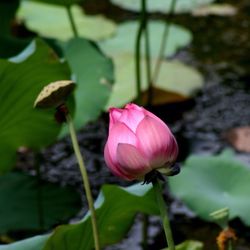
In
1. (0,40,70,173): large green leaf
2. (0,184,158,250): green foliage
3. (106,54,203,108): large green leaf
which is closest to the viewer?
(0,184,158,250): green foliage

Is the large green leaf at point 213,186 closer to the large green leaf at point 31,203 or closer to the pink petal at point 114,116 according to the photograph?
the large green leaf at point 31,203

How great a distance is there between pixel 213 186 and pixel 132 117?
0.61 metres

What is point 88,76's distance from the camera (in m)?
1.68

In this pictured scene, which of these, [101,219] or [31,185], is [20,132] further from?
[101,219]

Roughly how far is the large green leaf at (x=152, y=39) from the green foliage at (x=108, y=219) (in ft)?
3.97

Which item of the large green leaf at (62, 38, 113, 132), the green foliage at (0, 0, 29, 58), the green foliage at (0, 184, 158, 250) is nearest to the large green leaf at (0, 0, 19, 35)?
the green foliage at (0, 0, 29, 58)

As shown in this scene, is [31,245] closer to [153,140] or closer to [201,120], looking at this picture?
[153,140]

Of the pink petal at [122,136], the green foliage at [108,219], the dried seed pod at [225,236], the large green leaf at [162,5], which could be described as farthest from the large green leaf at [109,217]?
the large green leaf at [162,5]

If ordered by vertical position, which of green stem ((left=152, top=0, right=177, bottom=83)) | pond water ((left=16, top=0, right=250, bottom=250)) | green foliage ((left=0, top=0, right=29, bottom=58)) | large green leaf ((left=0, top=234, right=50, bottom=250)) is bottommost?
pond water ((left=16, top=0, right=250, bottom=250))

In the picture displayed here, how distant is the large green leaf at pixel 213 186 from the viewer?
51.3 inches

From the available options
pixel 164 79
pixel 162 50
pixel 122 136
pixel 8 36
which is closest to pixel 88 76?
pixel 8 36

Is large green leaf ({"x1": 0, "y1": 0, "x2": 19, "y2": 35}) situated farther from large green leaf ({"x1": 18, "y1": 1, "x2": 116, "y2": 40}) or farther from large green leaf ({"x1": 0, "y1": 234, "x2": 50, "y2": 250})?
large green leaf ({"x1": 0, "y1": 234, "x2": 50, "y2": 250})

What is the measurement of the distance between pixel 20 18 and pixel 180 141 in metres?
0.94

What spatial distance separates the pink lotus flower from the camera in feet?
2.56
